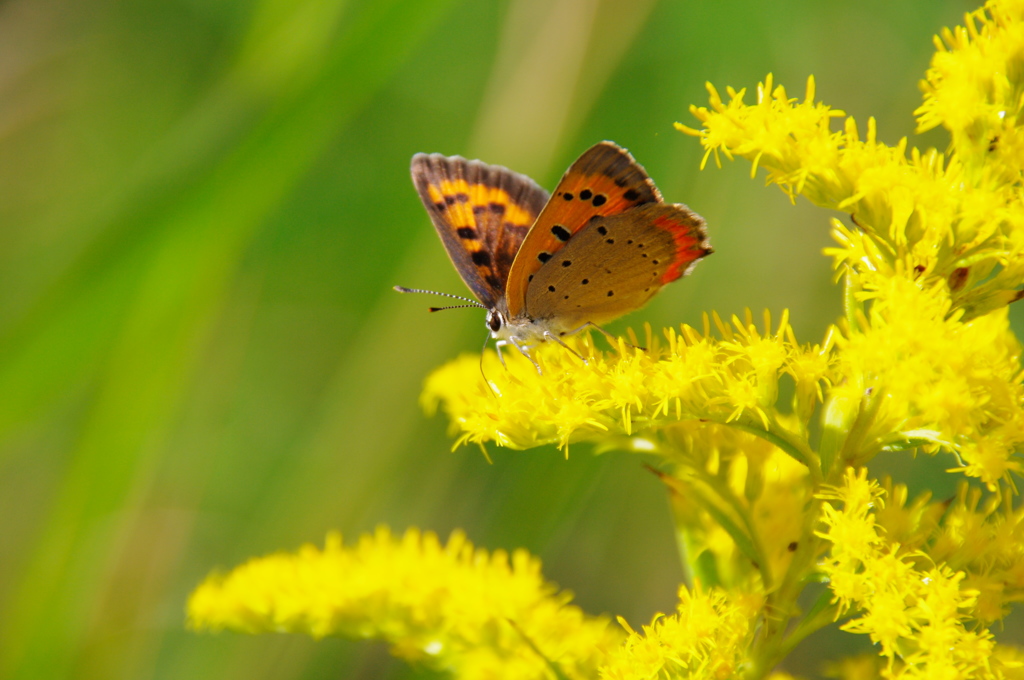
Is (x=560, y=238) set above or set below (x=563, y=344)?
above

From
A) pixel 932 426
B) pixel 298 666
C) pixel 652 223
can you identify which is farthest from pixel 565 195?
pixel 298 666

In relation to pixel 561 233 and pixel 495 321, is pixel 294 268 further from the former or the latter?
pixel 561 233

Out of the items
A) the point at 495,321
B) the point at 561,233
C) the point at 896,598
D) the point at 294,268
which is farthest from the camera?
the point at 294,268

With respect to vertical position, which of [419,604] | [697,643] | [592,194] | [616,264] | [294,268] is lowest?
[419,604]

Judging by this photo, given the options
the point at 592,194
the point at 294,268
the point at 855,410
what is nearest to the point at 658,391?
the point at 855,410

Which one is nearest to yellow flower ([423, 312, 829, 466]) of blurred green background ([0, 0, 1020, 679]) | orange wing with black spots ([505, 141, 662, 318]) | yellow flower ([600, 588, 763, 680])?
yellow flower ([600, 588, 763, 680])

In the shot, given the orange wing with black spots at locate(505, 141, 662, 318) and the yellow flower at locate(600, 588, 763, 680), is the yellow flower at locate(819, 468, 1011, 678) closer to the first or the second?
the yellow flower at locate(600, 588, 763, 680)
